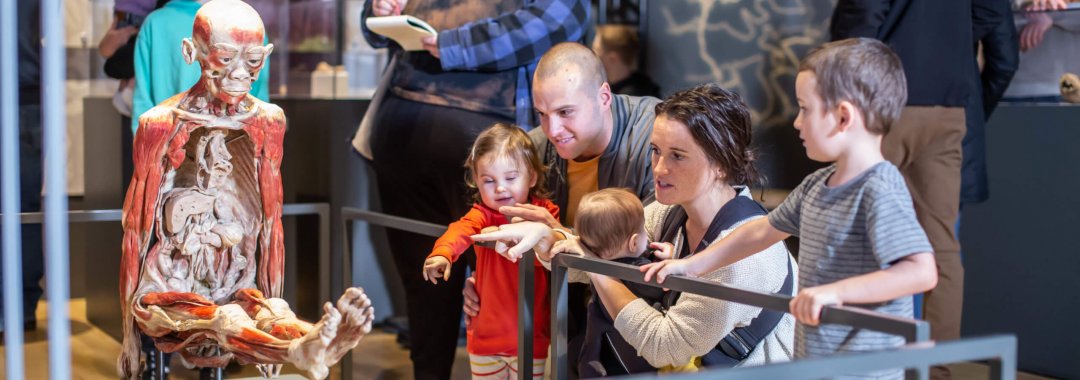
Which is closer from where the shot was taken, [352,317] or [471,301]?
[352,317]

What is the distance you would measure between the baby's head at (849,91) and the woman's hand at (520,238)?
671mm

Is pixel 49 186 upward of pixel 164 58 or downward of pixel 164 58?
downward

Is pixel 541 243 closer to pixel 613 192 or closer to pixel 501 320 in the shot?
pixel 613 192

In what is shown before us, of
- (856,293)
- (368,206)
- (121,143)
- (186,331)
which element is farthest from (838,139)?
(121,143)

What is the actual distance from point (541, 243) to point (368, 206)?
2.20 m

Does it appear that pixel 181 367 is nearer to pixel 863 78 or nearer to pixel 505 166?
pixel 505 166

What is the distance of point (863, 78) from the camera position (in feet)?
5.58

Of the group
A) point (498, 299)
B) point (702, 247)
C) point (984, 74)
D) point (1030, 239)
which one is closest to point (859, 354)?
point (702, 247)

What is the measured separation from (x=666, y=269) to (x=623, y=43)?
9.08 ft

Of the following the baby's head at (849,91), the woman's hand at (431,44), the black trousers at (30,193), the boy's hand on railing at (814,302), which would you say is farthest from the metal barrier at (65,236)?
the black trousers at (30,193)

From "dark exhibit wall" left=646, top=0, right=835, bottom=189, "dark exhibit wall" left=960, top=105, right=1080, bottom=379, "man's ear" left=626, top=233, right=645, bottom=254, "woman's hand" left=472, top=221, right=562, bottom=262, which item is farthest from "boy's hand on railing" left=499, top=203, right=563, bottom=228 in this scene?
"dark exhibit wall" left=960, top=105, right=1080, bottom=379

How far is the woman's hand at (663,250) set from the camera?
2160mm

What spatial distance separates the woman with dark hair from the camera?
210 cm

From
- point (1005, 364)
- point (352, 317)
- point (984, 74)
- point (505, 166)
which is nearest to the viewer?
point (1005, 364)
